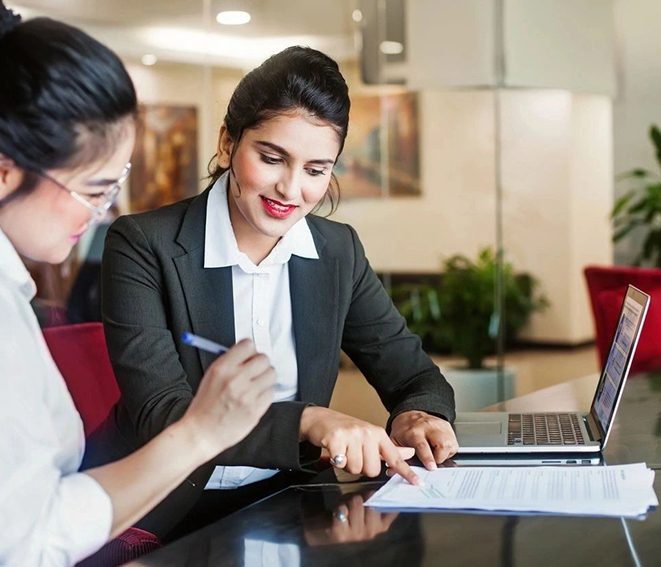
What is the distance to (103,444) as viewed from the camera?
222 centimetres

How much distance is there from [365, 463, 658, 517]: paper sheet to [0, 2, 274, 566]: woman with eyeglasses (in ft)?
1.27

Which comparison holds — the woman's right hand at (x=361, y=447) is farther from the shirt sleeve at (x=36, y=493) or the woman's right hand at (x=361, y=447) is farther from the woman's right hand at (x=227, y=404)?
the shirt sleeve at (x=36, y=493)

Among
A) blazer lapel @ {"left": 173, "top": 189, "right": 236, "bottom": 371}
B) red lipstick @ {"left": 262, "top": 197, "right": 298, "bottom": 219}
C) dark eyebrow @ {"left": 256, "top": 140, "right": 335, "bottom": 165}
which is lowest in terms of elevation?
blazer lapel @ {"left": 173, "top": 189, "right": 236, "bottom": 371}

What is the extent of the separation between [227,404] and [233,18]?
4.50 metres

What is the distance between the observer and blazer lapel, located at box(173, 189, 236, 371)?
2170 millimetres

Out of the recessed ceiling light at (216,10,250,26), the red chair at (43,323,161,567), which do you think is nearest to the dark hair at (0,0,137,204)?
the red chair at (43,323,161,567)

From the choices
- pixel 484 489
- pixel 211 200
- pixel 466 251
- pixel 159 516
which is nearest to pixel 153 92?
pixel 466 251

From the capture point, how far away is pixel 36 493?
1294 millimetres

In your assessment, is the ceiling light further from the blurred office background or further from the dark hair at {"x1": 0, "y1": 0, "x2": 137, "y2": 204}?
the dark hair at {"x1": 0, "y1": 0, "x2": 137, "y2": 204}


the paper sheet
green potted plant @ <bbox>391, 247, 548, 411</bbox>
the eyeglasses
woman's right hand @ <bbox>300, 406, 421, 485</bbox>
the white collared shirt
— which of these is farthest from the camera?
green potted plant @ <bbox>391, 247, 548, 411</bbox>

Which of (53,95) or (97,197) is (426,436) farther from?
(53,95)

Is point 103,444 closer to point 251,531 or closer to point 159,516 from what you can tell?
point 159,516

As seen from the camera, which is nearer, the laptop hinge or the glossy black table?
the glossy black table

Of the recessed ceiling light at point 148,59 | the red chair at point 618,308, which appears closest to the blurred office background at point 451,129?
the recessed ceiling light at point 148,59
